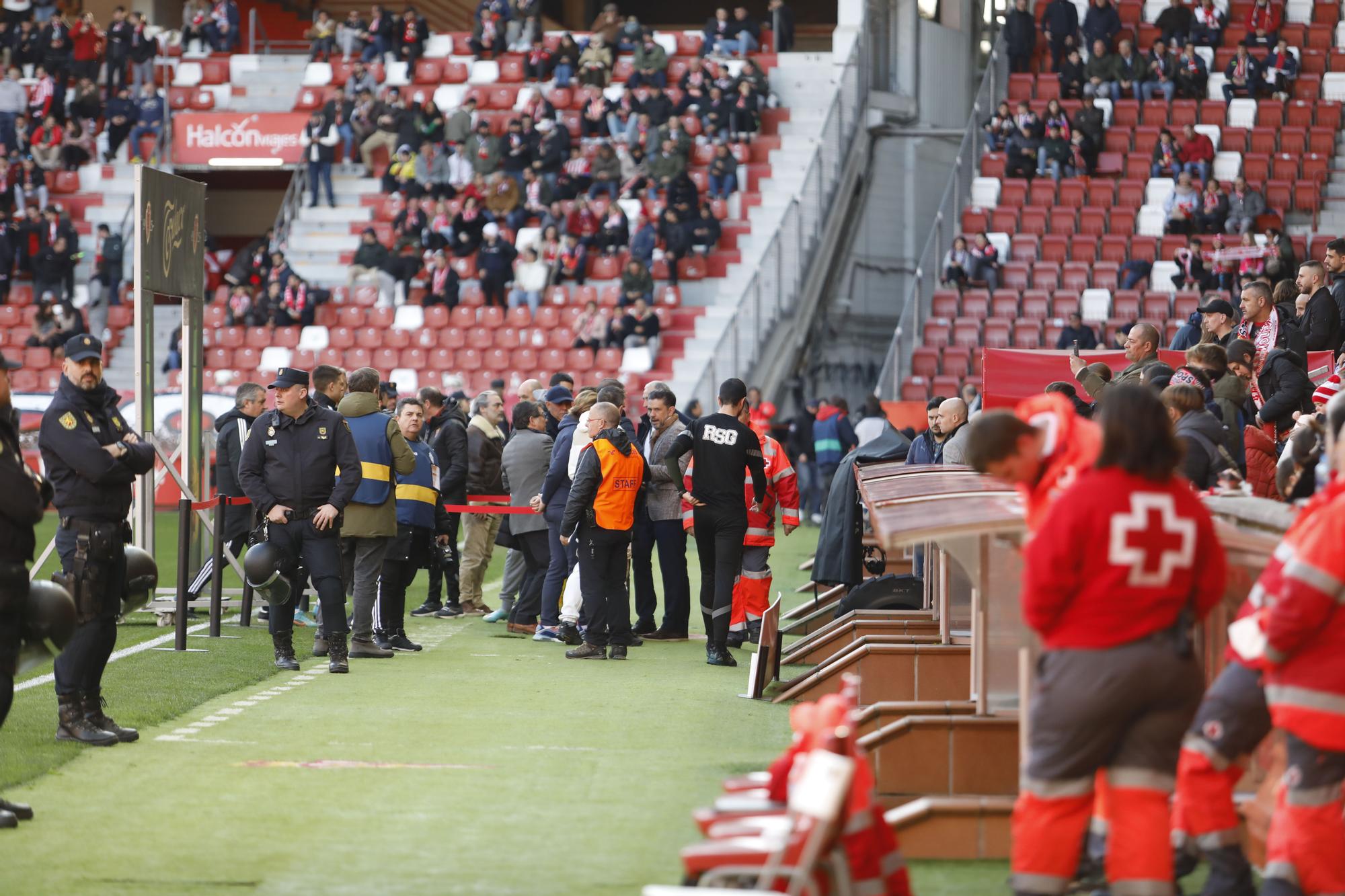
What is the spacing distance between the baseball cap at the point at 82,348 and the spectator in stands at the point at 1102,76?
21.1 meters

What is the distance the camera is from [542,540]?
1270cm

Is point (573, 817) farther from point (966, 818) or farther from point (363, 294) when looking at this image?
point (363, 294)

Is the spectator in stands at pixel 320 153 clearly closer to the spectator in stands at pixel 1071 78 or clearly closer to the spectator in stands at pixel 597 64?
the spectator in stands at pixel 597 64

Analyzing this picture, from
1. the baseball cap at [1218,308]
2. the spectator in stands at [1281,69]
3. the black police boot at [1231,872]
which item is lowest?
the black police boot at [1231,872]

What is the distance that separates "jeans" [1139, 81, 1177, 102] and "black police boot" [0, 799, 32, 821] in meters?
22.9

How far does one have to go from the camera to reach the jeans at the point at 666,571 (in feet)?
39.9

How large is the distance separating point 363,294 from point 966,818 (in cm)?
2173

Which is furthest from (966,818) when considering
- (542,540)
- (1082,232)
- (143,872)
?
(1082,232)

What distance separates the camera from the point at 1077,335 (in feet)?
72.0

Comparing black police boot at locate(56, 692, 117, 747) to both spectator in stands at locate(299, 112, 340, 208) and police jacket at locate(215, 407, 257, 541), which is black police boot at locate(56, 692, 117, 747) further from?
spectator in stands at locate(299, 112, 340, 208)

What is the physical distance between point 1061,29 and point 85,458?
2265 centimetres

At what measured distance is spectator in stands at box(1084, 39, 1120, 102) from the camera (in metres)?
26.7

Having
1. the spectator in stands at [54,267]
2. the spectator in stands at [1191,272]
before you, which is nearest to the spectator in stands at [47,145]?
the spectator in stands at [54,267]

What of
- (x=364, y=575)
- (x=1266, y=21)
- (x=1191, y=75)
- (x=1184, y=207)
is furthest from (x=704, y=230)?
(x=364, y=575)
